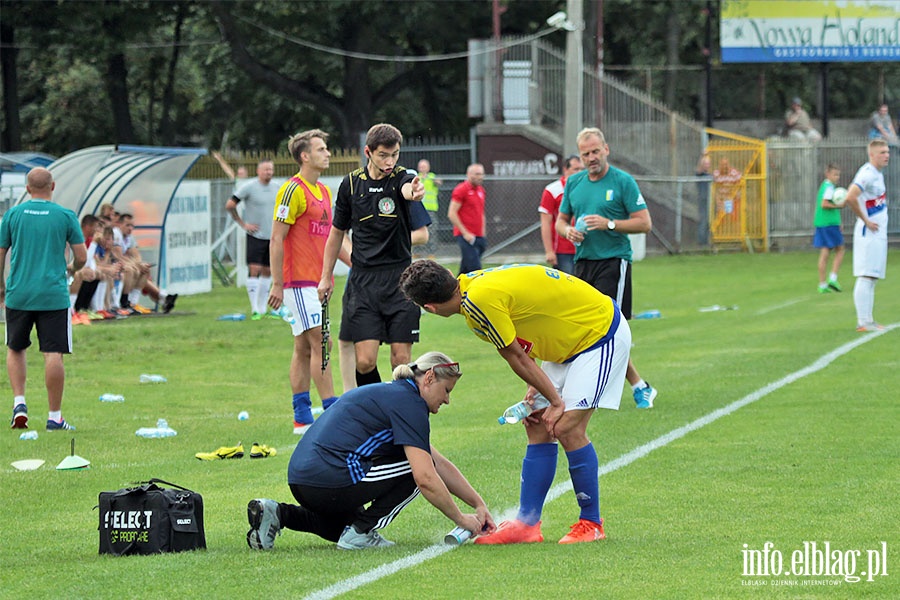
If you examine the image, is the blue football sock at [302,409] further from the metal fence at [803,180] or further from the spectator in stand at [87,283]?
the metal fence at [803,180]

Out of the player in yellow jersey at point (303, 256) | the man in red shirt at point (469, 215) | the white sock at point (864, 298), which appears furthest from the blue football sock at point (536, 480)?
the man in red shirt at point (469, 215)

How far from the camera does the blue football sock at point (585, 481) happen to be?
7.37 metres

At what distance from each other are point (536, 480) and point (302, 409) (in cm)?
430

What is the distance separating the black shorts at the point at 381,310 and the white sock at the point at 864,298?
8382 mm

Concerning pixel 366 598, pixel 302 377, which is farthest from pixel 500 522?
pixel 302 377

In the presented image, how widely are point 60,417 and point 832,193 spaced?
14.8 metres

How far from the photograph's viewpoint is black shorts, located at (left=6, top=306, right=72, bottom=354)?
39.8ft

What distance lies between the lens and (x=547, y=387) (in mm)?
7141

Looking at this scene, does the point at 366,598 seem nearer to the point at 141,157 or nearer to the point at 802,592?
the point at 802,592

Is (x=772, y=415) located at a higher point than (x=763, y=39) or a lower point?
lower

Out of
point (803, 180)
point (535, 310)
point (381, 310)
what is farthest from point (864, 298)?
point (803, 180)

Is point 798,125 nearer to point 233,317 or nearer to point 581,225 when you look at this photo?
point 233,317

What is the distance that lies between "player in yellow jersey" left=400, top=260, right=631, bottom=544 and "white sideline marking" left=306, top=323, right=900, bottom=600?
0.61 metres

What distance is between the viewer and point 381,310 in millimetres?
10508
